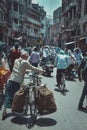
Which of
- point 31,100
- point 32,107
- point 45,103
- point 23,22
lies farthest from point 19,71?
point 23,22

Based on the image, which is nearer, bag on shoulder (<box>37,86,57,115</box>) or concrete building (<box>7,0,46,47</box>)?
bag on shoulder (<box>37,86,57,115</box>)

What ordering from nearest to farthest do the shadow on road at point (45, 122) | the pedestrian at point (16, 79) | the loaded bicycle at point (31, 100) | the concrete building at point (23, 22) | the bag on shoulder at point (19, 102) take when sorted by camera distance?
the shadow on road at point (45, 122) → the bag on shoulder at point (19, 102) → the loaded bicycle at point (31, 100) → the pedestrian at point (16, 79) → the concrete building at point (23, 22)

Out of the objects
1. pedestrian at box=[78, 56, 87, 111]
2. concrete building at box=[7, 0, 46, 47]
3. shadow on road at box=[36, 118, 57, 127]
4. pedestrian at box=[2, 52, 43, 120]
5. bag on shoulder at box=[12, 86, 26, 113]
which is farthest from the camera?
concrete building at box=[7, 0, 46, 47]

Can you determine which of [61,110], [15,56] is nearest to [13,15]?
[15,56]

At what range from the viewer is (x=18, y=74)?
945cm

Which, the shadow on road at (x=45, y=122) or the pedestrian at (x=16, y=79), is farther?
the pedestrian at (x=16, y=79)

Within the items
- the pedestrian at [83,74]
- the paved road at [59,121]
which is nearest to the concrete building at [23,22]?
the pedestrian at [83,74]

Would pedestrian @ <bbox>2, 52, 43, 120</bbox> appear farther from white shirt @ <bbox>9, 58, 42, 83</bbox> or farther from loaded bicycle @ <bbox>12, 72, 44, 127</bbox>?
loaded bicycle @ <bbox>12, 72, 44, 127</bbox>

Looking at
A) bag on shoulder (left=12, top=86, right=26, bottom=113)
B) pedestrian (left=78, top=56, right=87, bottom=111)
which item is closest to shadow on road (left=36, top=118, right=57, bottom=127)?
bag on shoulder (left=12, top=86, right=26, bottom=113)

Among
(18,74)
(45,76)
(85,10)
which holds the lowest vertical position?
(45,76)

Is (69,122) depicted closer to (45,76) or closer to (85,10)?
(45,76)

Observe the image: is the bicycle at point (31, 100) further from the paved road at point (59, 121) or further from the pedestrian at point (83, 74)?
the pedestrian at point (83, 74)

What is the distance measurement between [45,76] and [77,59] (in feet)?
7.23

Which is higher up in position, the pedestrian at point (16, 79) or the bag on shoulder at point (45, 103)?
the pedestrian at point (16, 79)
